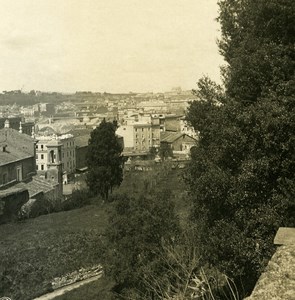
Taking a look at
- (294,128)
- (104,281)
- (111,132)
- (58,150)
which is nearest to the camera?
(294,128)

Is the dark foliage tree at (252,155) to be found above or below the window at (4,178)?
above

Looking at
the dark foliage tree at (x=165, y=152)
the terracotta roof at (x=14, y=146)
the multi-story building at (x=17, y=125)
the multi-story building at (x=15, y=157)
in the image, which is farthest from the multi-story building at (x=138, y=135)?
the multi-story building at (x=15, y=157)

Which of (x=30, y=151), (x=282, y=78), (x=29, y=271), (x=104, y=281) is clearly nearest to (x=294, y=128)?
(x=282, y=78)

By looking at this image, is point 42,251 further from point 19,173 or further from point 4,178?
point 19,173

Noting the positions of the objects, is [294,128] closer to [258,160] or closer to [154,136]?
[258,160]

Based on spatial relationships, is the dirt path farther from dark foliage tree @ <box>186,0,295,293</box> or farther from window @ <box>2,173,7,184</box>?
window @ <box>2,173,7,184</box>

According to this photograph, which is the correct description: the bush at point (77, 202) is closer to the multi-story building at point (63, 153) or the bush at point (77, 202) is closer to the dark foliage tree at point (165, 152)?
the multi-story building at point (63, 153)
